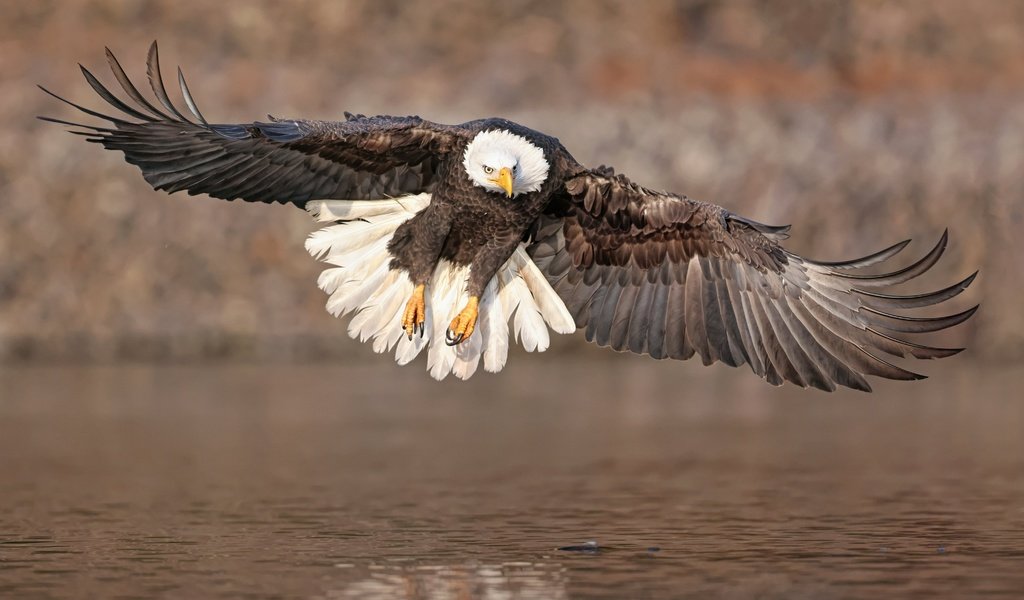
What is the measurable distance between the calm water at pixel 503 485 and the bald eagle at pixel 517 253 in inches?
28.4

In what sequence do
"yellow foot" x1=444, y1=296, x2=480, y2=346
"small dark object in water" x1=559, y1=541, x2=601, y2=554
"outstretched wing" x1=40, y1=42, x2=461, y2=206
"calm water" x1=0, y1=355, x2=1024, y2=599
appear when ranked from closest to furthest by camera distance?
"calm water" x1=0, y1=355, x2=1024, y2=599 → "small dark object in water" x1=559, y1=541, x2=601, y2=554 → "outstretched wing" x1=40, y1=42, x2=461, y2=206 → "yellow foot" x1=444, y1=296, x2=480, y2=346

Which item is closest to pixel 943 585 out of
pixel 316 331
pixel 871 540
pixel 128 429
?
pixel 871 540

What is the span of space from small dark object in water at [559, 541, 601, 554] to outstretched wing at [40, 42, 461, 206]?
6.31 ft

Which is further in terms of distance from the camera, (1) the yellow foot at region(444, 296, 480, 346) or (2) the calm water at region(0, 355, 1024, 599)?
(1) the yellow foot at region(444, 296, 480, 346)

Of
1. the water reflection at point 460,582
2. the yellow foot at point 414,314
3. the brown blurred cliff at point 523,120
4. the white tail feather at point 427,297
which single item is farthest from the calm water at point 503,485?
the brown blurred cliff at point 523,120

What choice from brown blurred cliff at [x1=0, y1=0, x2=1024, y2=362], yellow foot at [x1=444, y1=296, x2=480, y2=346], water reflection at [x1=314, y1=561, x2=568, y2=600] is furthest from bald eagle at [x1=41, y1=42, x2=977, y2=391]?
brown blurred cliff at [x1=0, y1=0, x2=1024, y2=362]

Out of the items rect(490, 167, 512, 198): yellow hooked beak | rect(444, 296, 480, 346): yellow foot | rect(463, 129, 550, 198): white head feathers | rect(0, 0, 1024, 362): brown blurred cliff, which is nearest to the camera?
rect(490, 167, 512, 198): yellow hooked beak

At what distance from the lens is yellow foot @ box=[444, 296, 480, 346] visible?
25.8 feet

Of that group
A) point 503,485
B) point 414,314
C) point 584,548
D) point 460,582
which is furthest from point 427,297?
point 460,582

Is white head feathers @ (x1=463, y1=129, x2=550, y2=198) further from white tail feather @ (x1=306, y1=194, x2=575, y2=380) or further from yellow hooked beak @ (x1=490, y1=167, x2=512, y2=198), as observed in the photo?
white tail feather @ (x1=306, y1=194, x2=575, y2=380)

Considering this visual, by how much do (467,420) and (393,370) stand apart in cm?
298

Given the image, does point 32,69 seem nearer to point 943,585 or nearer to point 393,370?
point 393,370

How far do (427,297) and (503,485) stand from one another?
100cm

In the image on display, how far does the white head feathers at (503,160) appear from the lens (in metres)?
7.30
